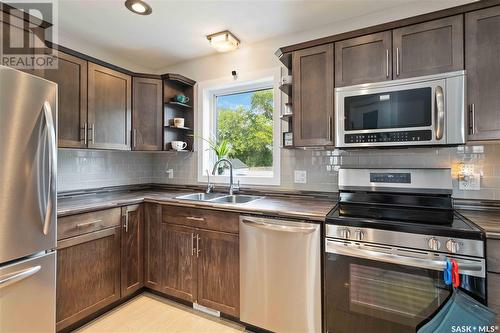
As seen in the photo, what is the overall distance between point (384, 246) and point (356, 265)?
0.20 meters

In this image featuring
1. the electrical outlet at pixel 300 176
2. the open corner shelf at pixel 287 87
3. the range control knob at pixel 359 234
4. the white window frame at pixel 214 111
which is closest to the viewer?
the range control knob at pixel 359 234

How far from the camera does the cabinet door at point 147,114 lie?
261 cm

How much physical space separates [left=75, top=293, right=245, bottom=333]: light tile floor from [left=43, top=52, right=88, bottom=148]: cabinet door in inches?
58.1

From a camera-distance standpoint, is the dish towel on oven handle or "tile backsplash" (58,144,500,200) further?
"tile backsplash" (58,144,500,200)

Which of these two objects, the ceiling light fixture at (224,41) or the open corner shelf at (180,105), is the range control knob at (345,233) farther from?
the open corner shelf at (180,105)

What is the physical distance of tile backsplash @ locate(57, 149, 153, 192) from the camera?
2.38 metres

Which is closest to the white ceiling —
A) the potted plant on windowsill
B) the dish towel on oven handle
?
the potted plant on windowsill

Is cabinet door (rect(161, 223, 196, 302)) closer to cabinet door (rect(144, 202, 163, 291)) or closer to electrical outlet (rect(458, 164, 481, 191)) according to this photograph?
cabinet door (rect(144, 202, 163, 291))

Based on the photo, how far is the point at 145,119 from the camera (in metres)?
2.66

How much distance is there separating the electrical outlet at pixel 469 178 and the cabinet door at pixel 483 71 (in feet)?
1.25

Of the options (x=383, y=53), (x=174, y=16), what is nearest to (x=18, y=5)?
(x=174, y=16)

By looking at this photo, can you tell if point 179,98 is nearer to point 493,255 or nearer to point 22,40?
point 22,40
